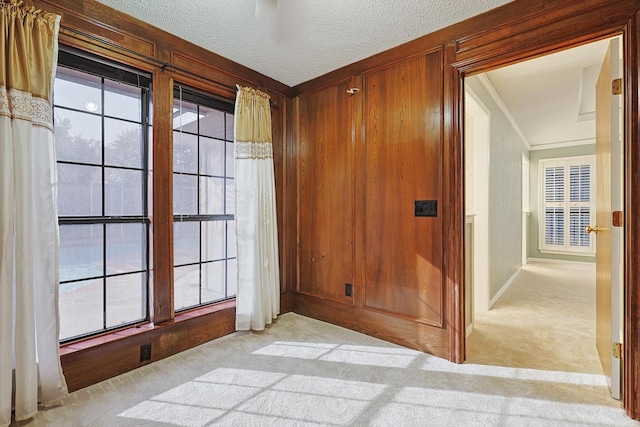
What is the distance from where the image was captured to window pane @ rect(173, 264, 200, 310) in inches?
106

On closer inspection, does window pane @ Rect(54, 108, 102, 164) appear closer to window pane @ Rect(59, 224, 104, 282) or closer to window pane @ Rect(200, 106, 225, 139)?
window pane @ Rect(59, 224, 104, 282)

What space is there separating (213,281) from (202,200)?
761mm

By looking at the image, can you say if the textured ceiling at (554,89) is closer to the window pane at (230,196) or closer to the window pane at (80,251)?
the window pane at (230,196)

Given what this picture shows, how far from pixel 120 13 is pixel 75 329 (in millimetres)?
2145

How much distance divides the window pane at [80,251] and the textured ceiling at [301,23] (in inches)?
58.9

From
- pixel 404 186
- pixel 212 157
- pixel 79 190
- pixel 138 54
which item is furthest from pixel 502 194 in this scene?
pixel 79 190

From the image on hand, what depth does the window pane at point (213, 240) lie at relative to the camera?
9.46ft

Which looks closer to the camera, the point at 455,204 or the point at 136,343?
the point at 136,343

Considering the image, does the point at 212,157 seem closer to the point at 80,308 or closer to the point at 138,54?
the point at 138,54

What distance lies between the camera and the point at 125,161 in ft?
7.72

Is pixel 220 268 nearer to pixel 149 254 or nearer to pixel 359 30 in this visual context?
pixel 149 254

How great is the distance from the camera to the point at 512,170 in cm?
515

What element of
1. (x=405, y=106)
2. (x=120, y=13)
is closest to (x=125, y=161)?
(x=120, y=13)

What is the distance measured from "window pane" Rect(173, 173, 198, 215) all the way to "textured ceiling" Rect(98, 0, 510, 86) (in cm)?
110
